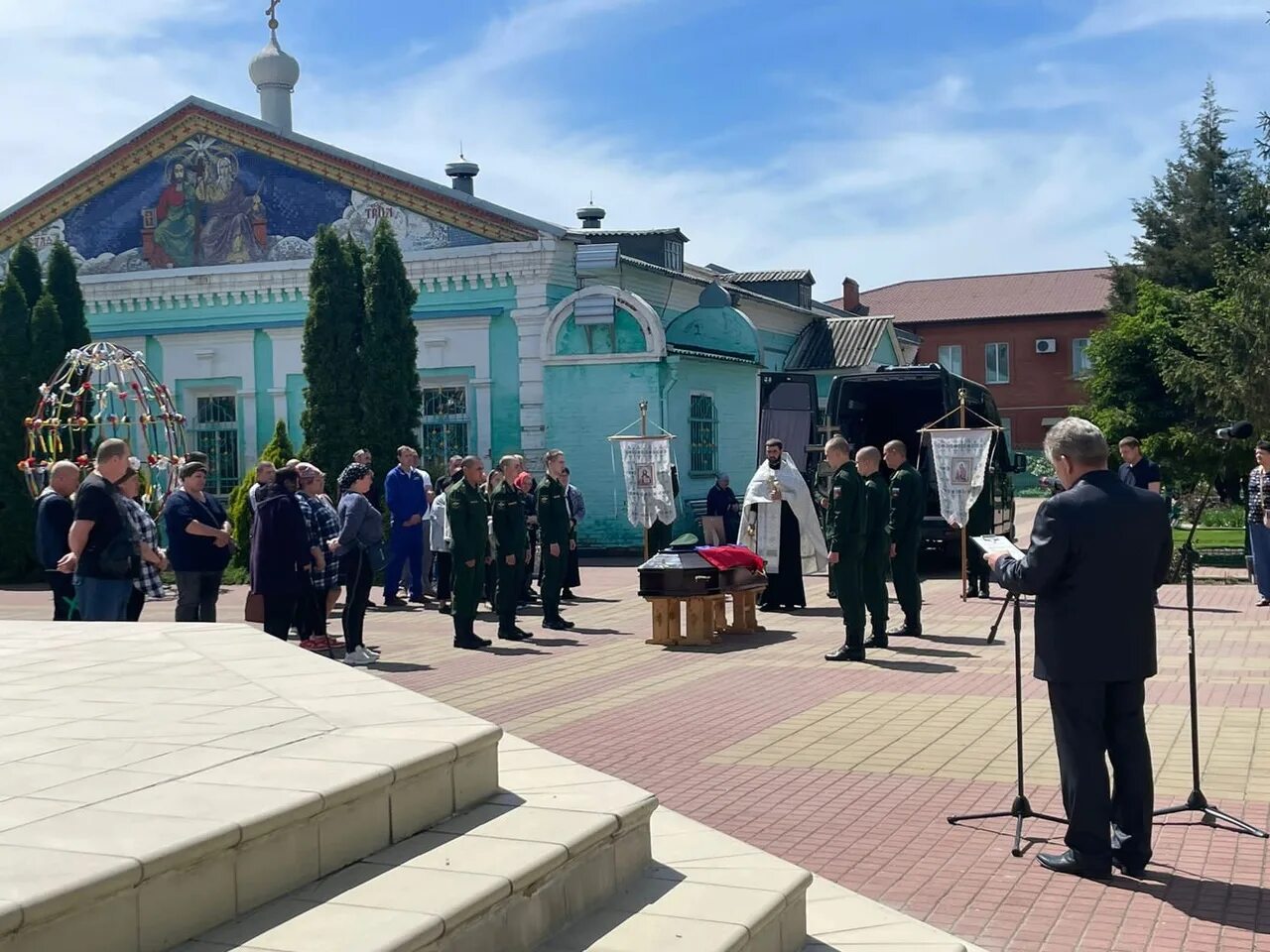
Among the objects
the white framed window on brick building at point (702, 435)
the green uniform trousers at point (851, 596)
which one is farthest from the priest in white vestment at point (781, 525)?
the white framed window on brick building at point (702, 435)

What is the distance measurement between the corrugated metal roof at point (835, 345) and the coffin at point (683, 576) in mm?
22177

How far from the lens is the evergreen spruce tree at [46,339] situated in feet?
85.4

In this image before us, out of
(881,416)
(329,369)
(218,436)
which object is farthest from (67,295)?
(881,416)

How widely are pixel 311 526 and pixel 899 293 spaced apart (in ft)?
219

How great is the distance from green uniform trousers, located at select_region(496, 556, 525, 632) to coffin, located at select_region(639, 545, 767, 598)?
1315mm

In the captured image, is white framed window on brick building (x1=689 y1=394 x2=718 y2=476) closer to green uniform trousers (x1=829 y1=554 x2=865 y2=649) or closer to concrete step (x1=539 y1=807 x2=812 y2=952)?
green uniform trousers (x1=829 y1=554 x2=865 y2=649)

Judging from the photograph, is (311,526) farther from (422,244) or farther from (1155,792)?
(422,244)

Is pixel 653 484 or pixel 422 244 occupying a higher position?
pixel 422 244

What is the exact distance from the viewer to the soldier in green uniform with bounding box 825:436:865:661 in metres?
12.8

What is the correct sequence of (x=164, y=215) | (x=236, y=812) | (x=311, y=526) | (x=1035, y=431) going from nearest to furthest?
(x=236, y=812)
(x=311, y=526)
(x=164, y=215)
(x=1035, y=431)

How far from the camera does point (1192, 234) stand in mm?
48562

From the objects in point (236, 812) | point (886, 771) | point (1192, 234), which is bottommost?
point (886, 771)

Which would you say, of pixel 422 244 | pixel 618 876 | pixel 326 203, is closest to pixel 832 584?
pixel 618 876

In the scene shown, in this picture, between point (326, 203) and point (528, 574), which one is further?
point (326, 203)
